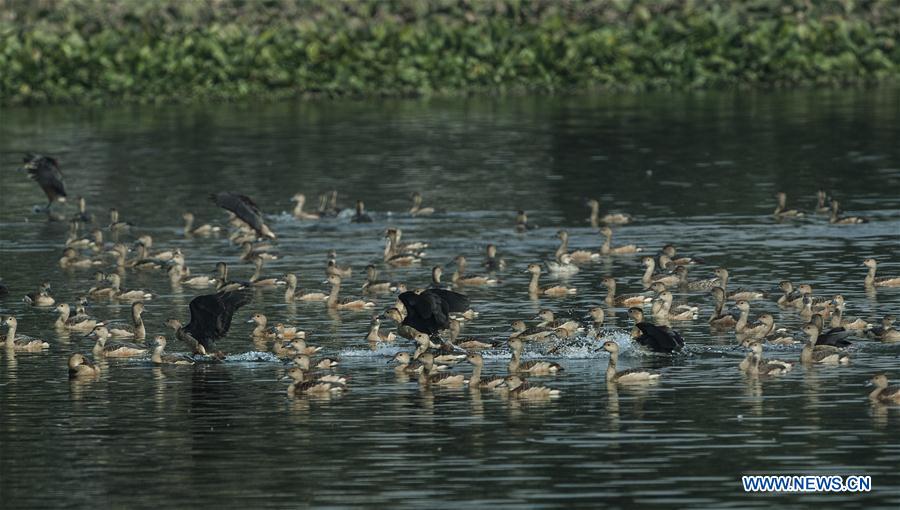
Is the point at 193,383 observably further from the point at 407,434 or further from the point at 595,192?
the point at 595,192

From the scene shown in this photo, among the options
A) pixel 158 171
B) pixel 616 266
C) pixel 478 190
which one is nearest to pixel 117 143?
pixel 158 171

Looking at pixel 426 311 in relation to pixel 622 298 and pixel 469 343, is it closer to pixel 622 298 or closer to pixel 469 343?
pixel 469 343

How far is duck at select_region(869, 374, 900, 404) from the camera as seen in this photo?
28016 mm

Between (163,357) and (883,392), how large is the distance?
11781 millimetres

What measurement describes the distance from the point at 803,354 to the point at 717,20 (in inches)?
2293

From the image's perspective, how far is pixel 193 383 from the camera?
104 ft

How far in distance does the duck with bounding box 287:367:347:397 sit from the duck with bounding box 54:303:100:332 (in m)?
7.75

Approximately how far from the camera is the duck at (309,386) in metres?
30.2

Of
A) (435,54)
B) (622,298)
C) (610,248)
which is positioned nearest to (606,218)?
(610,248)

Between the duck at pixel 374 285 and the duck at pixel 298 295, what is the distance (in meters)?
0.87

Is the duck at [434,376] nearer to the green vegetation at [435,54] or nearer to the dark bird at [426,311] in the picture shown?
the dark bird at [426,311]

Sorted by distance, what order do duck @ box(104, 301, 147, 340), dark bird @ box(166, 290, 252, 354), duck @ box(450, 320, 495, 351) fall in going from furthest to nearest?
duck @ box(104, 301, 147, 340) < duck @ box(450, 320, 495, 351) < dark bird @ box(166, 290, 252, 354)

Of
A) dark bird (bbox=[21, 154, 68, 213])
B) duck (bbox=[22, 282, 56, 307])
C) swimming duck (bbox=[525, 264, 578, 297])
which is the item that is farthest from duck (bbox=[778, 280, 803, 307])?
dark bird (bbox=[21, 154, 68, 213])

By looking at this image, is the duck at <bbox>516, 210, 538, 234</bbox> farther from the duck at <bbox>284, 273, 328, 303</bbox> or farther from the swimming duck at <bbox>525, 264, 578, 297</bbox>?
the duck at <bbox>284, 273, 328, 303</bbox>
